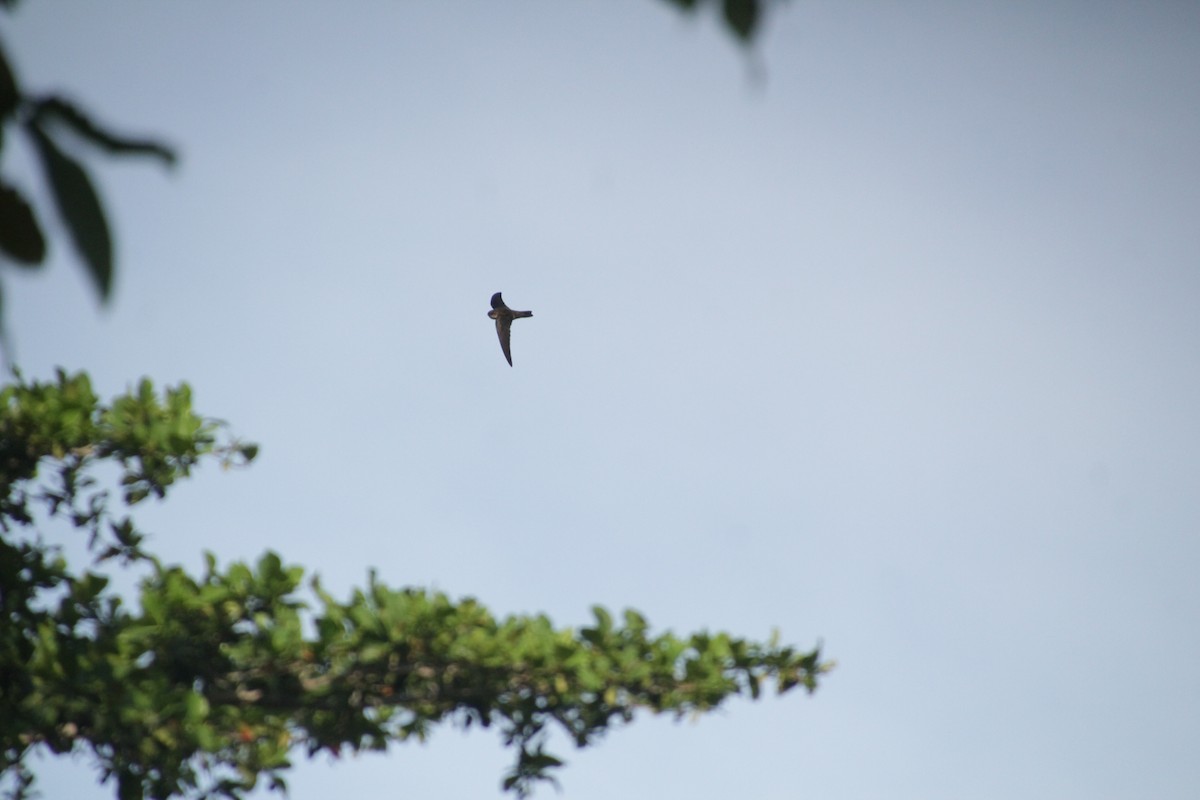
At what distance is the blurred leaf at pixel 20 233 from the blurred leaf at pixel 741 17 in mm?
1489

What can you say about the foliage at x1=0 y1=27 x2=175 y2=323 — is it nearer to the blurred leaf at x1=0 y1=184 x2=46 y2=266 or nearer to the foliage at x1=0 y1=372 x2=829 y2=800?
the blurred leaf at x1=0 y1=184 x2=46 y2=266

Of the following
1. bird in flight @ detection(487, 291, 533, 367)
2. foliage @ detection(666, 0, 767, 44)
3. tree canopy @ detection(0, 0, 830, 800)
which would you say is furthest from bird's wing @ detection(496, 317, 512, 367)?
foliage @ detection(666, 0, 767, 44)

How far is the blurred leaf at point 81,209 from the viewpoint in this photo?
1959mm

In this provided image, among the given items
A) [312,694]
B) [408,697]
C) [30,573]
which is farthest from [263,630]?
[30,573]

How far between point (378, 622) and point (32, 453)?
3.84 meters

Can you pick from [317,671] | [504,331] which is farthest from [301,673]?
[504,331]

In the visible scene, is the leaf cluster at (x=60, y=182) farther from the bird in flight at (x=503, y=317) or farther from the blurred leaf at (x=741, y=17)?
the bird in flight at (x=503, y=317)

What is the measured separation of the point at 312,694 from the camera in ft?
27.1

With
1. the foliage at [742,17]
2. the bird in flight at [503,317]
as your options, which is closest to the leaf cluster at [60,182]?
the foliage at [742,17]

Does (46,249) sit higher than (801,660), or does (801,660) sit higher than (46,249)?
(801,660)

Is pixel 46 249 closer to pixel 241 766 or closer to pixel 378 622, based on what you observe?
pixel 378 622

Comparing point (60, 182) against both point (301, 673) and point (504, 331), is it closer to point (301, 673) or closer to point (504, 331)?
point (301, 673)

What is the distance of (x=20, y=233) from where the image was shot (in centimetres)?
220

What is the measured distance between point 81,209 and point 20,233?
0.92 feet
